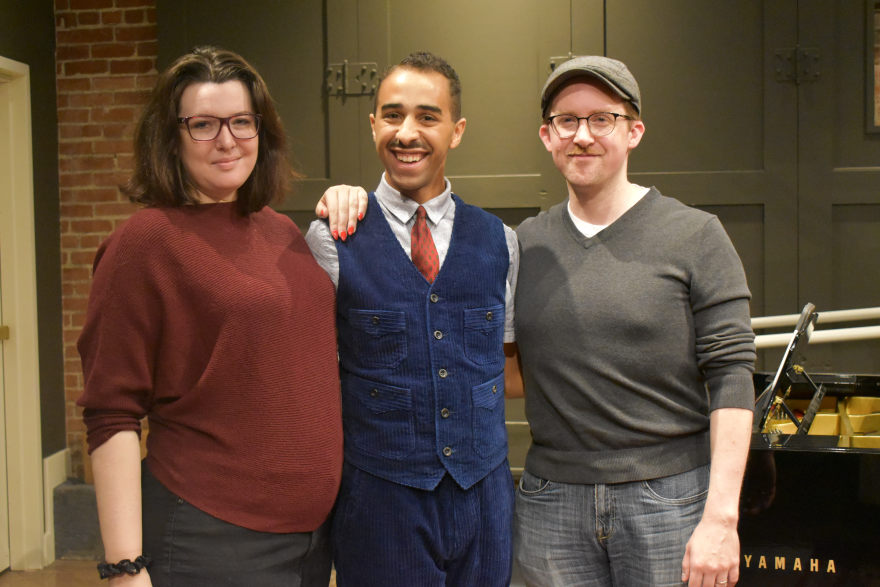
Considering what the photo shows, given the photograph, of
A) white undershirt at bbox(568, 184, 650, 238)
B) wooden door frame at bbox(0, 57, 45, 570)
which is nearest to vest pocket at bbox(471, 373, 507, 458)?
white undershirt at bbox(568, 184, 650, 238)

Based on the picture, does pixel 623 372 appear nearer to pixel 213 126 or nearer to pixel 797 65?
pixel 213 126

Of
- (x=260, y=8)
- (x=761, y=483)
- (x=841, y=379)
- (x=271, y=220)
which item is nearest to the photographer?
(x=271, y=220)

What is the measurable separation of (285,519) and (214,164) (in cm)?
69

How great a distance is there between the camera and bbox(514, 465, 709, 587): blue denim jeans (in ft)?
5.05

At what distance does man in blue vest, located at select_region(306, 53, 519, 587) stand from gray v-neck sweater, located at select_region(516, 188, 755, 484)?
0.14 m

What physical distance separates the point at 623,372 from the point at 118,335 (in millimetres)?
1010

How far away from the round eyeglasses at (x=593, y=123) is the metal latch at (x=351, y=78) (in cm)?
199

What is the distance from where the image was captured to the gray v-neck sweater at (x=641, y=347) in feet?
5.12

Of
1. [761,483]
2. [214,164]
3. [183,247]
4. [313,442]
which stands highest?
[214,164]

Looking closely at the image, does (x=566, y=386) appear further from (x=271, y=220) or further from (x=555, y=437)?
(x=271, y=220)

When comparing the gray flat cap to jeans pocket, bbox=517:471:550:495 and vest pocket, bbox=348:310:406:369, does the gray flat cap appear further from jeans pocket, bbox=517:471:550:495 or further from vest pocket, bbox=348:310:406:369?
jeans pocket, bbox=517:471:550:495

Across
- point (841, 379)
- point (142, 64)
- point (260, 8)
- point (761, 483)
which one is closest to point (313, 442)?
point (761, 483)

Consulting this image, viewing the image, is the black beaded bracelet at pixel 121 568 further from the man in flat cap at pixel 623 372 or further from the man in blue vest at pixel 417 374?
the man in flat cap at pixel 623 372

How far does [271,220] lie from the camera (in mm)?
1569
